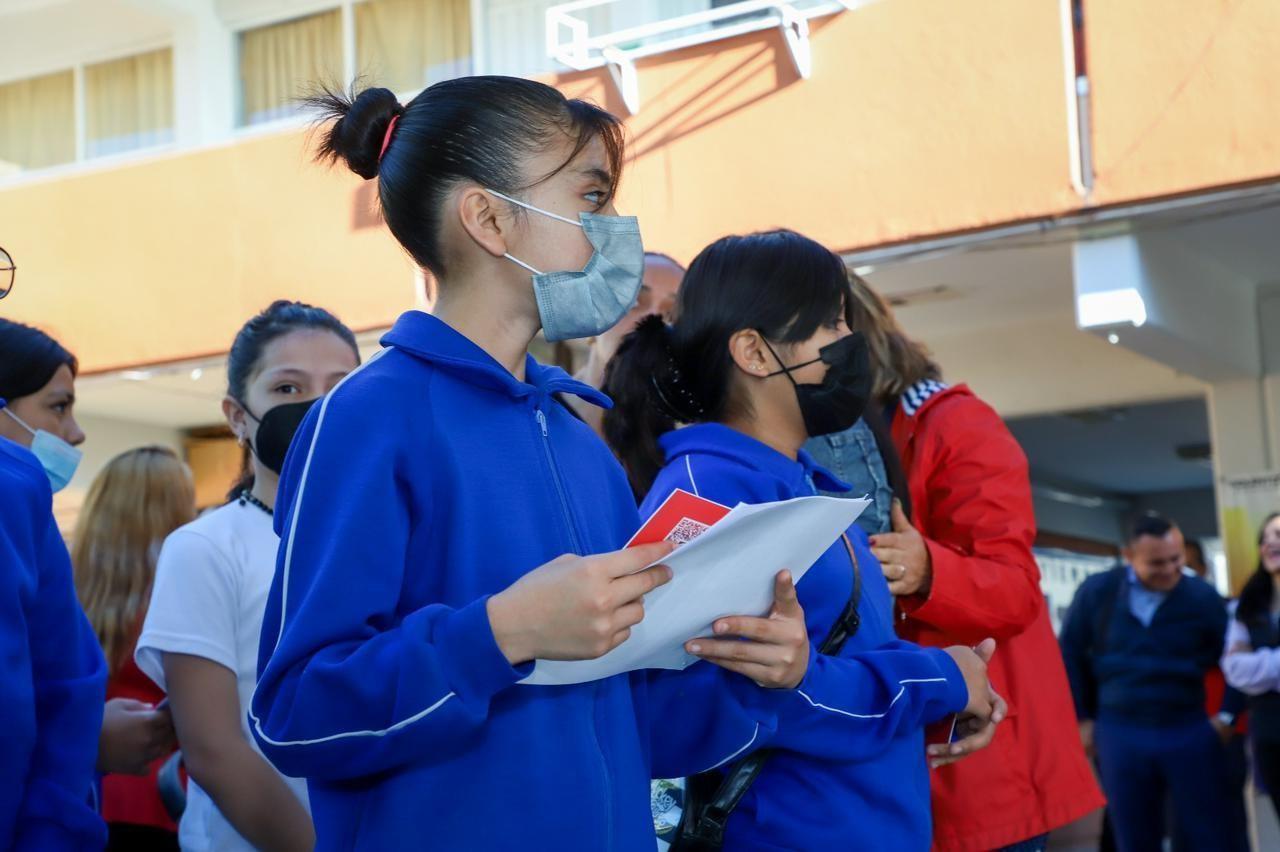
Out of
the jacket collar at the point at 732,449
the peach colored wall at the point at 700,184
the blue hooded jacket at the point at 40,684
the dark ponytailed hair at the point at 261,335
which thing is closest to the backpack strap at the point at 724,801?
the jacket collar at the point at 732,449

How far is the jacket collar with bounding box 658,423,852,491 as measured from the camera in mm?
2469

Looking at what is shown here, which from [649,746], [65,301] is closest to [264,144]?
[65,301]

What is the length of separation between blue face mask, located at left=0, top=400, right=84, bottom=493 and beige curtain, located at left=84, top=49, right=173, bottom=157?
9684 millimetres

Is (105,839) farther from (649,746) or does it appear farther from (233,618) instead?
(649,746)

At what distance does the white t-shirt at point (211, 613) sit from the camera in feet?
8.59

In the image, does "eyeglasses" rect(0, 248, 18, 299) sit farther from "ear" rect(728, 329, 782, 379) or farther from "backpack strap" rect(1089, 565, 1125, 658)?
"backpack strap" rect(1089, 565, 1125, 658)

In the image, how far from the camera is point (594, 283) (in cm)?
193

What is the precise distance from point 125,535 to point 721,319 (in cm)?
258

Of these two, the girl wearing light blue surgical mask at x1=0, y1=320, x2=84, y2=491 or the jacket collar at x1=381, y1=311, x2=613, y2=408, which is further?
the girl wearing light blue surgical mask at x1=0, y1=320, x2=84, y2=491

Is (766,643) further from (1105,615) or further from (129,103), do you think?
(129,103)

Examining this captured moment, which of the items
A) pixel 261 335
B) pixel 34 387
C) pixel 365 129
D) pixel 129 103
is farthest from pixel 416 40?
pixel 365 129

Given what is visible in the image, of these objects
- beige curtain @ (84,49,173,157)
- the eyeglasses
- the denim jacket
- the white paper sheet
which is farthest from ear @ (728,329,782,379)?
beige curtain @ (84,49,173,157)

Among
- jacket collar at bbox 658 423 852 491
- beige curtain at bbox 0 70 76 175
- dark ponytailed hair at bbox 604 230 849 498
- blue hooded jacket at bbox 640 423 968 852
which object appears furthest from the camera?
beige curtain at bbox 0 70 76 175

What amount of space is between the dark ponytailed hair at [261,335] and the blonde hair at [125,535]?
122cm
